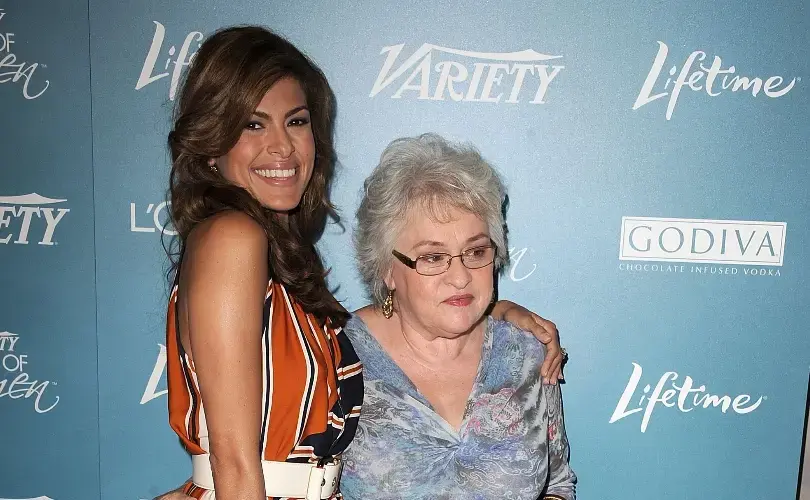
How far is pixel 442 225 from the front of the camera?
1.68 m

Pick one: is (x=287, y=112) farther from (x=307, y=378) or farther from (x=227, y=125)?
(x=307, y=378)

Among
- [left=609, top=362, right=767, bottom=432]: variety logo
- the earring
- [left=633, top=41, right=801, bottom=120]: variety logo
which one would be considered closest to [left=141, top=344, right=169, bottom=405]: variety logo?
the earring

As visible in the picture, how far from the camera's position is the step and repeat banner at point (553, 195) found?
209 cm

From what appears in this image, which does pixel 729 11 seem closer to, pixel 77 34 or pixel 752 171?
pixel 752 171

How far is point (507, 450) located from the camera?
1720 millimetres

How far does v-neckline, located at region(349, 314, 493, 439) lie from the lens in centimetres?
173

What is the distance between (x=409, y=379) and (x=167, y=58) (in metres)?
1.22

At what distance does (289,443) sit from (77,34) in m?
1.45

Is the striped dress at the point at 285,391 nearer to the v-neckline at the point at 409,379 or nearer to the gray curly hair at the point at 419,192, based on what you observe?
the v-neckline at the point at 409,379

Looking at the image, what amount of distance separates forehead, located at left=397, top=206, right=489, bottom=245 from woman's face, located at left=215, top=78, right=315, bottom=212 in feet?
0.94

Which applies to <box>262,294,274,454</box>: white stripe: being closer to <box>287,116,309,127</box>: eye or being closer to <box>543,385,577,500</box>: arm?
<box>287,116,309,127</box>: eye

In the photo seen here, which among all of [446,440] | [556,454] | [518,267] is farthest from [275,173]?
[556,454]

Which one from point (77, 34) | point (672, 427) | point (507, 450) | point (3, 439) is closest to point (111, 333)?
point (3, 439)

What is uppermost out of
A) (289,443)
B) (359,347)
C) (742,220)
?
(742,220)
